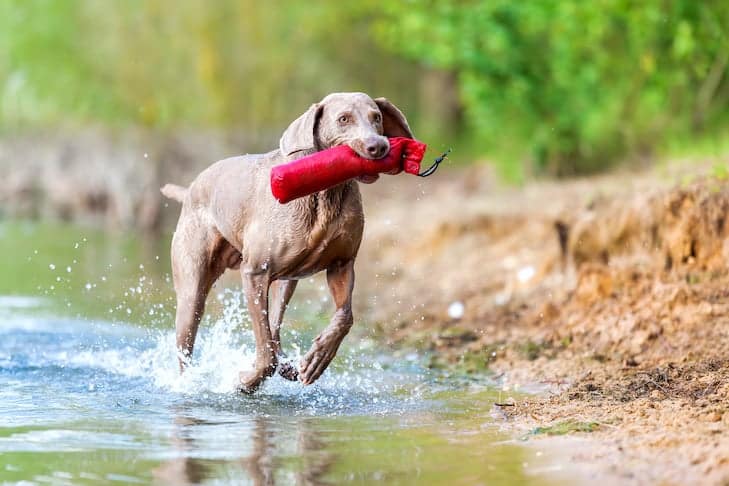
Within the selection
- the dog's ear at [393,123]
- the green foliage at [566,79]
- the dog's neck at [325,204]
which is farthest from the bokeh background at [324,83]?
the dog's neck at [325,204]

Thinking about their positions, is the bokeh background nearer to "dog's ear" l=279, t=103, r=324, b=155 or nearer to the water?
the water

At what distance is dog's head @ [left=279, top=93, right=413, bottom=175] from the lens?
6938 millimetres

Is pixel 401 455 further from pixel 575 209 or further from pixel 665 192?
pixel 575 209

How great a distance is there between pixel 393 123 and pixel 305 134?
615 millimetres

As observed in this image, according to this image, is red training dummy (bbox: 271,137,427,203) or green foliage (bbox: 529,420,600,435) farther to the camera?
red training dummy (bbox: 271,137,427,203)

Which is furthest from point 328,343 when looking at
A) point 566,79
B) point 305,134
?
point 566,79

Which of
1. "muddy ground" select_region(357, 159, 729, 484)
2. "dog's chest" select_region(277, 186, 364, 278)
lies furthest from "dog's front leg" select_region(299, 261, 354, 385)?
"muddy ground" select_region(357, 159, 729, 484)

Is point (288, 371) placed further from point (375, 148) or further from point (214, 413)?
point (375, 148)

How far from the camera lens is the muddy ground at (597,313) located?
5.99m

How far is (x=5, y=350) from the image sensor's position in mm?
9547

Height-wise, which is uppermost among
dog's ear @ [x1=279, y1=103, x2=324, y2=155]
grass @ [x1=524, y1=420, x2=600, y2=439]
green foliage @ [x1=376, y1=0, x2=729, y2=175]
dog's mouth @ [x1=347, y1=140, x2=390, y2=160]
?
green foliage @ [x1=376, y1=0, x2=729, y2=175]

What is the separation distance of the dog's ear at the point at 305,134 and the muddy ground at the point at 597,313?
1911 mm

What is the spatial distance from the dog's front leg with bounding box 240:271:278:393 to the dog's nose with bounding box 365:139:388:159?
1.17 meters

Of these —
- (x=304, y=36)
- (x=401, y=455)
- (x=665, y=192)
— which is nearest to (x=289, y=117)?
(x=304, y=36)
